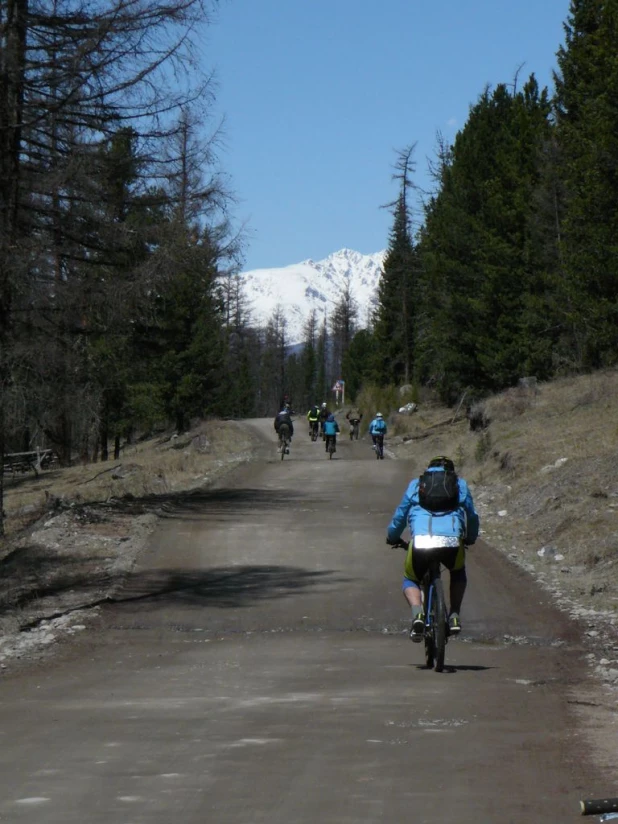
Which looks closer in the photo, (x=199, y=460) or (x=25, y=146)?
(x=25, y=146)

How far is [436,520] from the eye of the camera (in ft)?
30.5

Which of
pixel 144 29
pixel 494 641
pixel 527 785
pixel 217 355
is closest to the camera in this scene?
pixel 527 785

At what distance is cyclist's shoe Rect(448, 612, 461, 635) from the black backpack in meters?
0.87

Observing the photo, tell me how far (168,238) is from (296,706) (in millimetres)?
13479

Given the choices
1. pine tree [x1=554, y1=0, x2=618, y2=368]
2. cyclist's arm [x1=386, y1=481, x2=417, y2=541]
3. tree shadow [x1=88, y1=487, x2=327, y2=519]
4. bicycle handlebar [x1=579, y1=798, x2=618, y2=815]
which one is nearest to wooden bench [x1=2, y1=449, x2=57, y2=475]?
tree shadow [x1=88, y1=487, x2=327, y2=519]

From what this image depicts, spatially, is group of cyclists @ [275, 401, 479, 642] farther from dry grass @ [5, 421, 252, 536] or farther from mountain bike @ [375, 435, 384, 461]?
mountain bike @ [375, 435, 384, 461]

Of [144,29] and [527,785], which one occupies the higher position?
[144,29]

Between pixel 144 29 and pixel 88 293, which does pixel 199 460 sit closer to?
pixel 88 293

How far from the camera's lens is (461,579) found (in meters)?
9.48

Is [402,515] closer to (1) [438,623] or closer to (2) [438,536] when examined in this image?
(2) [438,536]

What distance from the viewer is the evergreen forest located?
18469mm

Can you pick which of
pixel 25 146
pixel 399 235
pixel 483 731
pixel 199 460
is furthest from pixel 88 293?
pixel 399 235

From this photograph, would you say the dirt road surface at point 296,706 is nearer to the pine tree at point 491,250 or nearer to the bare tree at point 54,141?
the bare tree at point 54,141

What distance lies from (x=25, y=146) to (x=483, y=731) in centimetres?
1575
